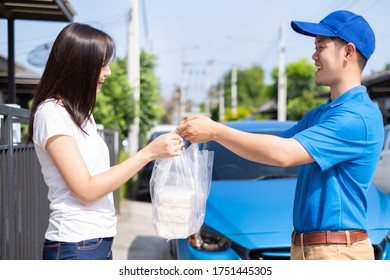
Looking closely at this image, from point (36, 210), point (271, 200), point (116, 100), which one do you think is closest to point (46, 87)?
point (36, 210)

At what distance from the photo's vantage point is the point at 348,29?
2.35 m

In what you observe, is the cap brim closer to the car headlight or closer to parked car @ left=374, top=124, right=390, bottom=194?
the car headlight

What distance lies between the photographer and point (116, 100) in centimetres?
1484

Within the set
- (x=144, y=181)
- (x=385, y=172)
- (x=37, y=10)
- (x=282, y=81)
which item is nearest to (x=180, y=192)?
(x=37, y=10)

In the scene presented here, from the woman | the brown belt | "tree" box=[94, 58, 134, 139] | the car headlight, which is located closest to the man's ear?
the brown belt

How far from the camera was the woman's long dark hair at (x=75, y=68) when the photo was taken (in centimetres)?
213

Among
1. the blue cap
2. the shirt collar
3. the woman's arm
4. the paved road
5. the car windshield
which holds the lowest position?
the paved road

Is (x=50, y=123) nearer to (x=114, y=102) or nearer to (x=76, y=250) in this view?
(x=76, y=250)

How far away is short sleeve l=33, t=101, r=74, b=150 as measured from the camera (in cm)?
203

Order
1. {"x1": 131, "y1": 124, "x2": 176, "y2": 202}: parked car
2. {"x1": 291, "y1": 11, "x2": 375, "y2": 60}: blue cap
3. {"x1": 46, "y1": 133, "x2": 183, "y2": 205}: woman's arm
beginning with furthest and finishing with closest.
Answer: {"x1": 131, "y1": 124, "x2": 176, "y2": 202}: parked car
{"x1": 291, "y1": 11, "x2": 375, "y2": 60}: blue cap
{"x1": 46, "y1": 133, "x2": 183, "y2": 205}: woman's arm

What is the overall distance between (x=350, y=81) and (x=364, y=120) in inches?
8.3

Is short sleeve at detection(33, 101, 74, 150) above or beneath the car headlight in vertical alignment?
above

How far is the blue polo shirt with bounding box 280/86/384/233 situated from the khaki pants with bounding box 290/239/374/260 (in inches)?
2.8
